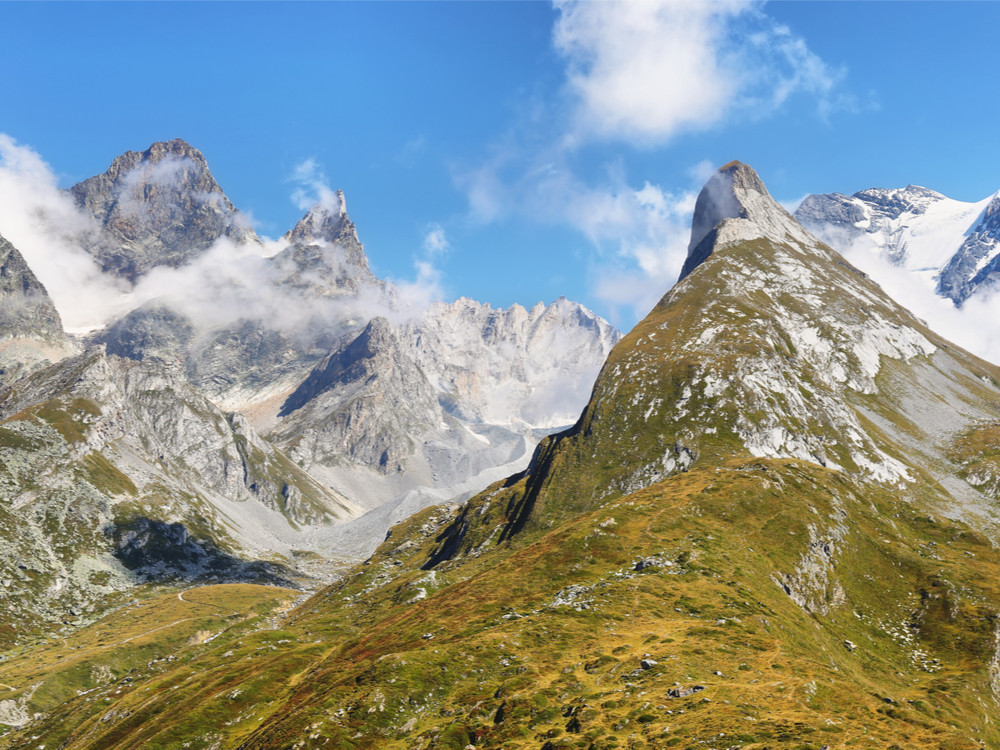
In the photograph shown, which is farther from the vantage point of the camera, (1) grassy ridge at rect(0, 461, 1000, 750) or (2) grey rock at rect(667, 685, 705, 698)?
(2) grey rock at rect(667, 685, 705, 698)

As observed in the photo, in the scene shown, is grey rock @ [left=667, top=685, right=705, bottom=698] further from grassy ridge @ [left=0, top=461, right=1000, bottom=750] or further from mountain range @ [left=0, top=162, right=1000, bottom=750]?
grassy ridge @ [left=0, top=461, right=1000, bottom=750]

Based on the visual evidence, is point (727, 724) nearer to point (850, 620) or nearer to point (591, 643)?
point (591, 643)

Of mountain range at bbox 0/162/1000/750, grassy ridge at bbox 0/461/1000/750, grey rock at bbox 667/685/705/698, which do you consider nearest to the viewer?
grassy ridge at bbox 0/461/1000/750

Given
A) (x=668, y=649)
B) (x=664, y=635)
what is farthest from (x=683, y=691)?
(x=664, y=635)

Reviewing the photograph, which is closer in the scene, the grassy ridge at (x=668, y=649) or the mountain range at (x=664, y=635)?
the grassy ridge at (x=668, y=649)

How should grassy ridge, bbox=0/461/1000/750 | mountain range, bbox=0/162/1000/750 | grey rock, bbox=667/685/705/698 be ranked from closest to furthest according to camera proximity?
grassy ridge, bbox=0/461/1000/750, grey rock, bbox=667/685/705/698, mountain range, bbox=0/162/1000/750

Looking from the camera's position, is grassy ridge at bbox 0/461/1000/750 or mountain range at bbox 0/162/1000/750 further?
mountain range at bbox 0/162/1000/750

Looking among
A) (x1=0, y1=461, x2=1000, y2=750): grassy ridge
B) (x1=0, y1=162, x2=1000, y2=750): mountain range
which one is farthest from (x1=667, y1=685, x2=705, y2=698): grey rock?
(x1=0, y1=461, x2=1000, y2=750): grassy ridge

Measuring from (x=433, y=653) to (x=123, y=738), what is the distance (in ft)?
220

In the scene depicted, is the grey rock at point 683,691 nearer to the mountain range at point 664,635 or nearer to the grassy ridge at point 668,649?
the mountain range at point 664,635

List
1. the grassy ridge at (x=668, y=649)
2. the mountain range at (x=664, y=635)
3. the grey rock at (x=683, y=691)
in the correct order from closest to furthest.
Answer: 1. the grassy ridge at (x=668, y=649)
2. the grey rock at (x=683, y=691)
3. the mountain range at (x=664, y=635)

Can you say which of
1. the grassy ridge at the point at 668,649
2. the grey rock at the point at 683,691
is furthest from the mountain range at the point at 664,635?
the grassy ridge at the point at 668,649

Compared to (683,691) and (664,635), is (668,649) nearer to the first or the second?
(664,635)

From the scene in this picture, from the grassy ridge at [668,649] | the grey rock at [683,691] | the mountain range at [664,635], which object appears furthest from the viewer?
the mountain range at [664,635]
